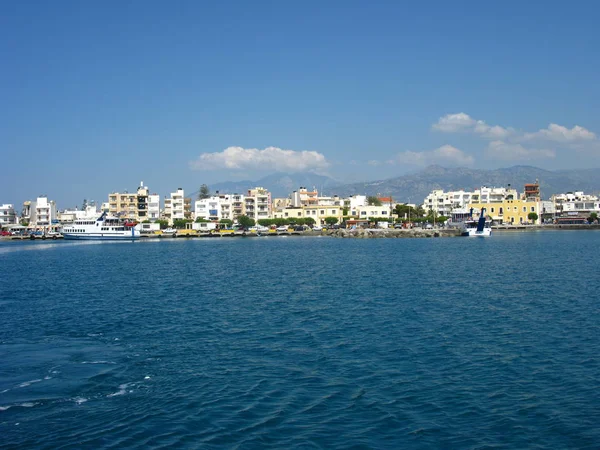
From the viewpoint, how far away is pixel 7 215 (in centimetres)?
13950

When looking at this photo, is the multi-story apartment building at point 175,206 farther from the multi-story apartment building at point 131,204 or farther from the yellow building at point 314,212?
the yellow building at point 314,212

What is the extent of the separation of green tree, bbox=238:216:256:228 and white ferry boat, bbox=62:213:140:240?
73.4ft

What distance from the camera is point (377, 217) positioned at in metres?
122

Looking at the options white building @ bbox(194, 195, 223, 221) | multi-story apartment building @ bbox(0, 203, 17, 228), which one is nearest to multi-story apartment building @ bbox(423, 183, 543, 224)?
white building @ bbox(194, 195, 223, 221)

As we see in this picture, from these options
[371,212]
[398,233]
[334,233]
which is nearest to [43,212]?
[334,233]

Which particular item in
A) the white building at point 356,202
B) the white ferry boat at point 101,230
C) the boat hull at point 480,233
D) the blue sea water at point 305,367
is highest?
the white building at point 356,202

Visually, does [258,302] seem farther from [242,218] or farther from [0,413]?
[242,218]

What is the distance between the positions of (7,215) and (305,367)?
142555 mm

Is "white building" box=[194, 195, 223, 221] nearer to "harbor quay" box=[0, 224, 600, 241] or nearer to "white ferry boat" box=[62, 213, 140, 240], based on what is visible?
"harbor quay" box=[0, 224, 600, 241]

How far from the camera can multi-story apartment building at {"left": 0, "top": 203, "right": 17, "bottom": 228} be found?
13838 centimetres

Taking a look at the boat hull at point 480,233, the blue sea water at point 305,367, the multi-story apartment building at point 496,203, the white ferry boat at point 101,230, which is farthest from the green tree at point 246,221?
the blue sea water at point 305,367

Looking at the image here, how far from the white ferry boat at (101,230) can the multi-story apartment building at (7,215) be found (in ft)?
139

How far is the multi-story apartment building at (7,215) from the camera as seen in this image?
138 meters

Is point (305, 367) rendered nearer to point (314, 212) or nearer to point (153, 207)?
point (314, 212)
